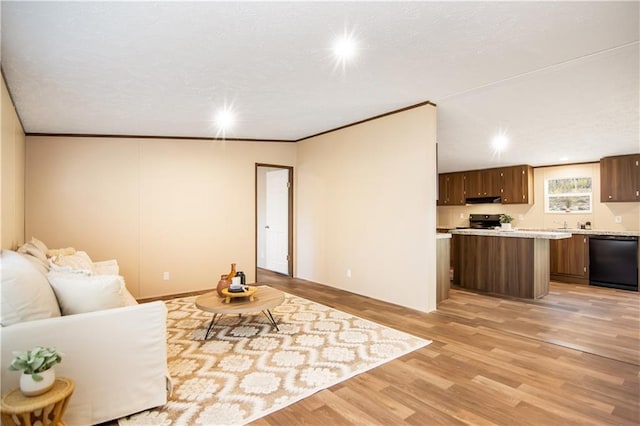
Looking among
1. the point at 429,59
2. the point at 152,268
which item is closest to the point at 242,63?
the point at 429,59

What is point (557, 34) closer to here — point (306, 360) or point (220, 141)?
point (306, 360)

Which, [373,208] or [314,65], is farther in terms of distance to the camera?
[373,208]

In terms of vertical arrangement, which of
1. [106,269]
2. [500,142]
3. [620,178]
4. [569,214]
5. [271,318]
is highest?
[500,142]

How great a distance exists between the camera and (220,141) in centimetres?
558

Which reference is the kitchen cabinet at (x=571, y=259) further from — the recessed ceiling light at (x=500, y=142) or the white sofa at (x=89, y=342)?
the white sofa at (x=89, y=342)

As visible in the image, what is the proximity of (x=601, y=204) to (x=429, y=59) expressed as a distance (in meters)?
5.78

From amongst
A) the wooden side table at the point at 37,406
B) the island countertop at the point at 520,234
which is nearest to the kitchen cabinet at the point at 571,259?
the island countertop at the point at 520,234

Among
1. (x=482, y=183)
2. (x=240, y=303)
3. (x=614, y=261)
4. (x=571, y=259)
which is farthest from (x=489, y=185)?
(x=240, y=303)

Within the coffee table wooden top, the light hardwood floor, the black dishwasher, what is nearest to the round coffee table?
the coffee table wooden top

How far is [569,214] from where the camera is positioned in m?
6.83

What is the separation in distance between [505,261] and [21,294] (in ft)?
17.8

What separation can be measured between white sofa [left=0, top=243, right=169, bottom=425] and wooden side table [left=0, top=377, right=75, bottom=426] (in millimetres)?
212

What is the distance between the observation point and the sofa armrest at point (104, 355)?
1.81 metres

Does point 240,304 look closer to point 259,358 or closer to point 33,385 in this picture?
point 259,358
